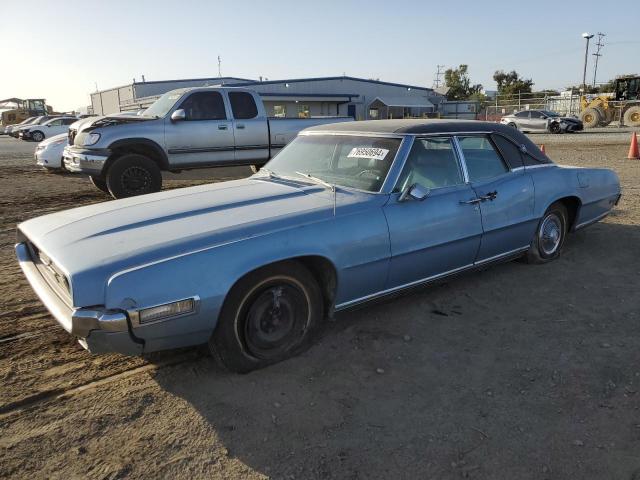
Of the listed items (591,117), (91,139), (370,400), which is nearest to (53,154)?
(91,139)

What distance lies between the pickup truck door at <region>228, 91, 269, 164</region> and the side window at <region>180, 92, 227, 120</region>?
0.78 ft

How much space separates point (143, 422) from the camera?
8.66ft

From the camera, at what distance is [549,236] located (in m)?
4.95

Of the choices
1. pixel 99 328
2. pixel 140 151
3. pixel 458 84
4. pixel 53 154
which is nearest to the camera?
pixel 99 328

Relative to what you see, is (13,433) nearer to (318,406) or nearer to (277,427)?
(277,427)

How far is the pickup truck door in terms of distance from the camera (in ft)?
30.9

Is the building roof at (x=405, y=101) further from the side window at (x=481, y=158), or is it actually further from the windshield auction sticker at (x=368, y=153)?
the windshield auction sticker at (x=368, y=153)

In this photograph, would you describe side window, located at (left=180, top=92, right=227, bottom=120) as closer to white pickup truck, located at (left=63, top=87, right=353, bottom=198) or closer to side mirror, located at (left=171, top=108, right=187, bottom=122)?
white pickup truck, located at (left=63, top=87, right=353, bottom=198)

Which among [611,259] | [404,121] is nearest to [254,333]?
[404,121]

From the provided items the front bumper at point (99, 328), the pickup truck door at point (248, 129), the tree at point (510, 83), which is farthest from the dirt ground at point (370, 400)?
the tree at point (510, 83)

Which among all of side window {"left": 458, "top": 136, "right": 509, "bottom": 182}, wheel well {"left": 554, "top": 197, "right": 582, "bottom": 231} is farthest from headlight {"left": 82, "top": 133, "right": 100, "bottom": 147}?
wheel well {"left": 554, "top": 197, "right": 582, "bottom": 231}

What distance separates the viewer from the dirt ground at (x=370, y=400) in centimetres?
235

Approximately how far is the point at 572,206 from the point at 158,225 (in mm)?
4109

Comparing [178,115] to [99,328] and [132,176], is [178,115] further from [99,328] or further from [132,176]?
[99,328]
